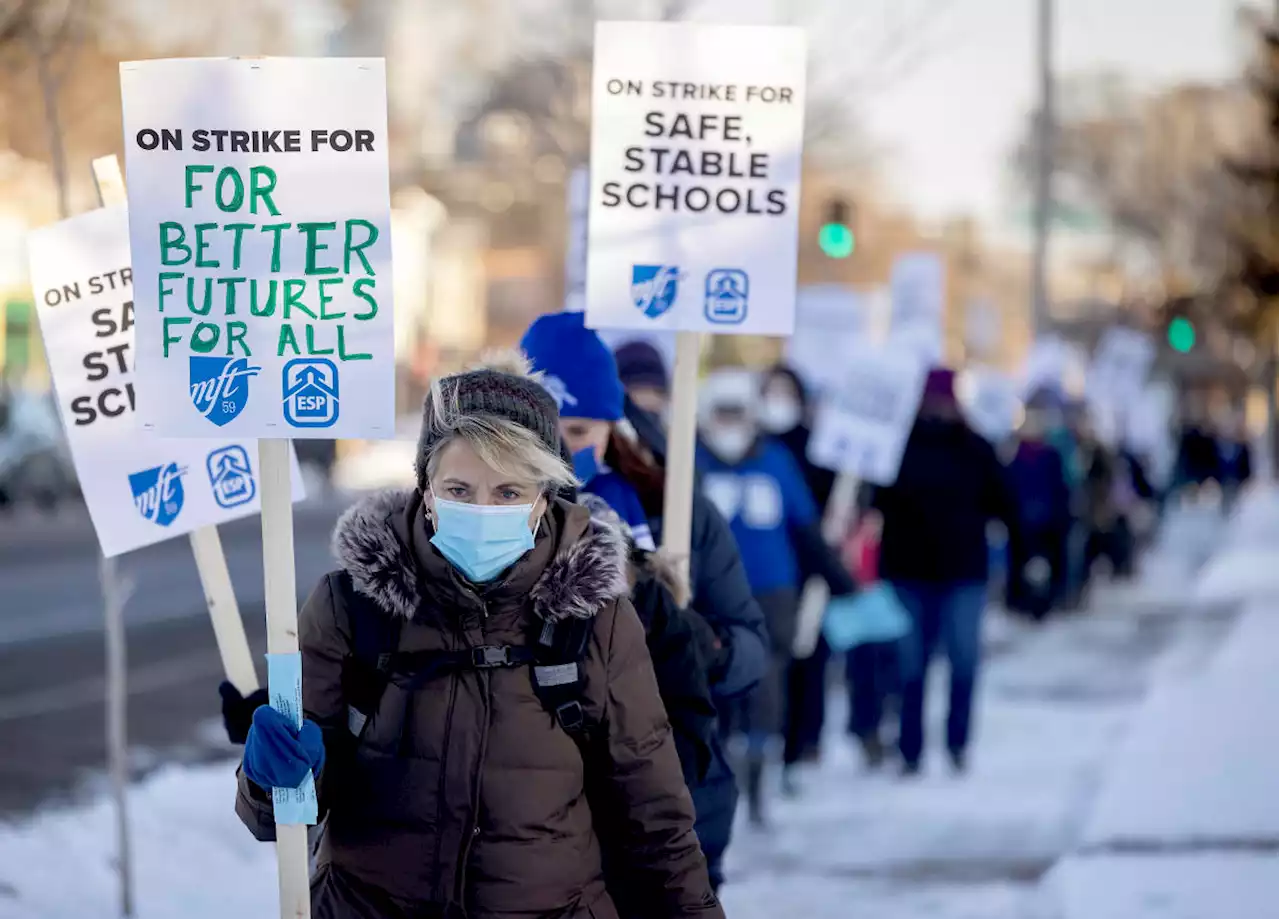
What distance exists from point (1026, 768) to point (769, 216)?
523cm

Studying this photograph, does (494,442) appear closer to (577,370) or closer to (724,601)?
(577,370)

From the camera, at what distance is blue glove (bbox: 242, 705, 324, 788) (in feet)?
11.4

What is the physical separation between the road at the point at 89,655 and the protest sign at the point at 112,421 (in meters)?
2.68

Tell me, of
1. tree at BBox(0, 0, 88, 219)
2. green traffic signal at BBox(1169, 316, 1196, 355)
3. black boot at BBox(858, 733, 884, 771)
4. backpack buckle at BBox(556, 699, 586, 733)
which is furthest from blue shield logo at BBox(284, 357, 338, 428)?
green traffic signal at BBox(1169, 316, 1196, 355)

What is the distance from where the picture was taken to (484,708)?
3445 mm

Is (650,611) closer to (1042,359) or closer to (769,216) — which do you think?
(769,216)

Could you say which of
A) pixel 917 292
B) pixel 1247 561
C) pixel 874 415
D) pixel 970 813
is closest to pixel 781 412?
pixel 874 415

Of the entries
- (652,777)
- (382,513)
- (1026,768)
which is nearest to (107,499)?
(382,513)

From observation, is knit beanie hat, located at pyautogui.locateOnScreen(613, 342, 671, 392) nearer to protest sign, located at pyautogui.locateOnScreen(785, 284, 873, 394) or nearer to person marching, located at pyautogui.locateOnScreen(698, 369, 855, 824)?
person marching, located at pyautogui.locateOnScreen(698, 369, 855, 824)

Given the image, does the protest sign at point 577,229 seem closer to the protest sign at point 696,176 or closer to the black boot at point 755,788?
the black boot at point 755,788

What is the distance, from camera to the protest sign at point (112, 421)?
17.0 feet

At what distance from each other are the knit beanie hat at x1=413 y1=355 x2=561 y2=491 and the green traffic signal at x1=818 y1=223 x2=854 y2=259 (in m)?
8.92

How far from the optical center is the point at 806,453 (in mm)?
11562

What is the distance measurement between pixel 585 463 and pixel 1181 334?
2025 centimetres
